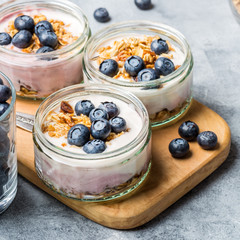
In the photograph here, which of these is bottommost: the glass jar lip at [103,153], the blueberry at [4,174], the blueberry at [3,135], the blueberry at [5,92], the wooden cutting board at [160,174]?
the wooden cutting board at [160,174]

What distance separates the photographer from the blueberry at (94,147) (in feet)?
7.64

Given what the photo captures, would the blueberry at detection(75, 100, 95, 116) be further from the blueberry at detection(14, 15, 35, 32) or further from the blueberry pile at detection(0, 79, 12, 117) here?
the blueberry at detection(14, 15, 35, 32)

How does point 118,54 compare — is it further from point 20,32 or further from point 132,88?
point 20,32

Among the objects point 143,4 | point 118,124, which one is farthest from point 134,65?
point 143,4

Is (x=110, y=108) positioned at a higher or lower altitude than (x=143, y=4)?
higher

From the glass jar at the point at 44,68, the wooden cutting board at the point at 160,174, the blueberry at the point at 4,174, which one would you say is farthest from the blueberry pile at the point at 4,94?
the glass jar at the point at 44,68

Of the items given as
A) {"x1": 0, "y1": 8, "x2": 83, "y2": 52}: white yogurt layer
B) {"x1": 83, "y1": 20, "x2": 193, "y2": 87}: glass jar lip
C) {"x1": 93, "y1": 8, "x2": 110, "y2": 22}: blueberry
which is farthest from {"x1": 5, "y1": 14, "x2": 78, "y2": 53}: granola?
{"x1": 93, "y1": 8, "x2": 110, "y2": 22}: blueberry

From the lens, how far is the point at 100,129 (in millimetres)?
2350

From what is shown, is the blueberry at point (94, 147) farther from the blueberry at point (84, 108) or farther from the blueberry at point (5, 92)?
the blueberry at point (5, 92)

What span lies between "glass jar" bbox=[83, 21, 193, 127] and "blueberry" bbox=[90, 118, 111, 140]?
0.35 m

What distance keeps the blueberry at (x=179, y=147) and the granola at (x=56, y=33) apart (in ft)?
2.46

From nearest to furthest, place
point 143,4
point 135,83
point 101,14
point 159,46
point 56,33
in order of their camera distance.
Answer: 1. point 135,83
2. point 159,46
3. point 56,33
4. point 101,14
5. point 143,4

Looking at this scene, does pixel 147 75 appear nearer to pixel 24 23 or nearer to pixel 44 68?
pixel 44 68

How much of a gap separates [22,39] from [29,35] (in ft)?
0.13
